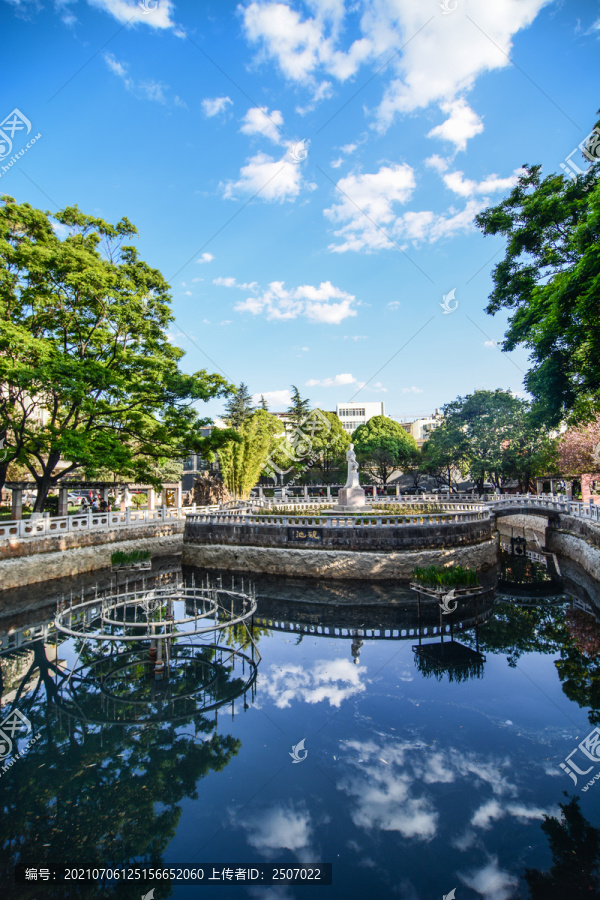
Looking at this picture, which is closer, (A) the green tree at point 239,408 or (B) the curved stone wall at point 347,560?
A: (B) the curved stone wall at point 347,560

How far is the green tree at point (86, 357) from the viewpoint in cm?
1898

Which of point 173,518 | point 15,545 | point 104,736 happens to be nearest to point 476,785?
point 104,736

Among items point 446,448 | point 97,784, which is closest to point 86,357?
point 97,784

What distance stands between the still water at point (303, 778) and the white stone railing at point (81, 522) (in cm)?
769

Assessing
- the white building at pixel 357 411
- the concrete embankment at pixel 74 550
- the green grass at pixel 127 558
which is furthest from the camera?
the white building at pixel 357 411

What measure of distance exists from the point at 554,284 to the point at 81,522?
2549cm

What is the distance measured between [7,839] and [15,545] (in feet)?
49.0

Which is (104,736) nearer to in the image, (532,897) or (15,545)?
(532,897)

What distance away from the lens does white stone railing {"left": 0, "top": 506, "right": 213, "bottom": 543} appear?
60.0 feet

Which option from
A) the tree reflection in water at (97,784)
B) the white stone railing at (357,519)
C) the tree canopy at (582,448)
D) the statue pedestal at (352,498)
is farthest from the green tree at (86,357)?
the tree canopy at (582,448)

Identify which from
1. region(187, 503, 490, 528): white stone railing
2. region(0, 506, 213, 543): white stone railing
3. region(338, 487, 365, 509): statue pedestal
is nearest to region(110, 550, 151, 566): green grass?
region(0, 506, 213, 543): white stone railing

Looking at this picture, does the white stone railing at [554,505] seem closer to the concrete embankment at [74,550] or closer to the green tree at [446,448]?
the green tree at [446,448]

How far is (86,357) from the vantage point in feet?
72.9

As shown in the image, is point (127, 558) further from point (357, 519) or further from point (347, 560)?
point (357, 519)
